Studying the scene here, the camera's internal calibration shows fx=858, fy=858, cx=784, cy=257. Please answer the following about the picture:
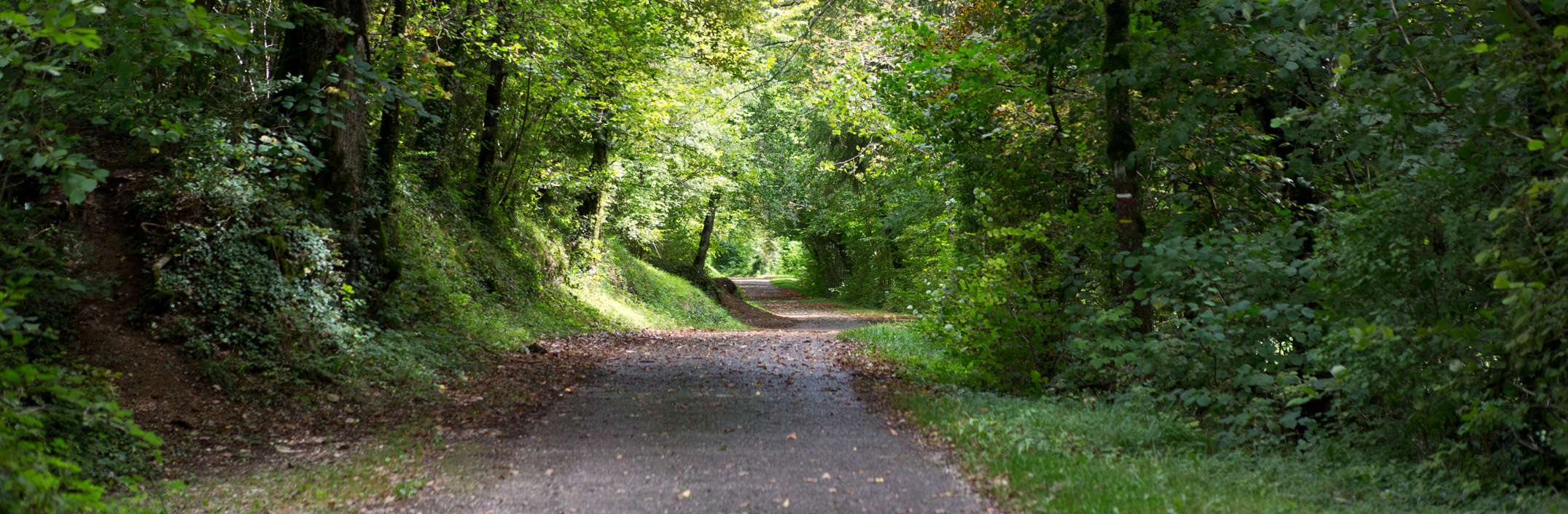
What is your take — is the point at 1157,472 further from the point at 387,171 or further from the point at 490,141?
the point at 490,141

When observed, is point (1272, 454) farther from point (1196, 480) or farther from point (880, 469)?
point (880, 469)

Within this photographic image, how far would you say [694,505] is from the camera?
546 cm

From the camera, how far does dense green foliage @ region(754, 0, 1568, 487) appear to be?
15.8ft

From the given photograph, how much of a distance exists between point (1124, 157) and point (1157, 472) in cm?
356

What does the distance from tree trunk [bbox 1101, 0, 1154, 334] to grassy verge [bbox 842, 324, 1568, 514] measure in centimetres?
126

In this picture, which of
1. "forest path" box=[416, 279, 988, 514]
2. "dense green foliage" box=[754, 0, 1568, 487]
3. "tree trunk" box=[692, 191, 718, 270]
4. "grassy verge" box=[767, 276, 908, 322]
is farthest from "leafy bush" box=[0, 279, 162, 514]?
"tree trunk" box=[692, 191, 718, 270]

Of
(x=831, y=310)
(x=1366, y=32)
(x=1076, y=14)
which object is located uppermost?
(x=1076, y=14)

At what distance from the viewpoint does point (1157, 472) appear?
5527 mm

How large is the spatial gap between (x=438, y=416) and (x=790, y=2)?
50.9 feet

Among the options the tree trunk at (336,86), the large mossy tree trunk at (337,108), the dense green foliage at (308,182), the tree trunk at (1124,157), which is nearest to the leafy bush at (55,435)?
the dense green foliage at (308,182)

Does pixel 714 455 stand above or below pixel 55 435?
below

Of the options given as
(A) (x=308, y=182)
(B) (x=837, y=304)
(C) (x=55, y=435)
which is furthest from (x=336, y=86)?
(B) (x=837, y=304)

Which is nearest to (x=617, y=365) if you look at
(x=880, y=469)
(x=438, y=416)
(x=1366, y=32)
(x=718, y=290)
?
(x=438, y=416)

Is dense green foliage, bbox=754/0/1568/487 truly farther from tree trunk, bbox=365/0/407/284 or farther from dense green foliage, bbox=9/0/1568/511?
tree trunk, bbox=365/0/407/284
